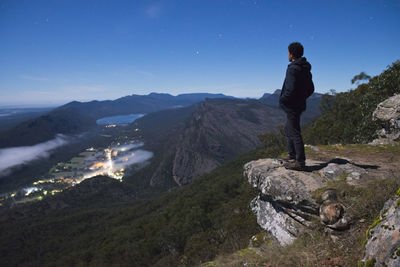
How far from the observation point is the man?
6465 millimetres

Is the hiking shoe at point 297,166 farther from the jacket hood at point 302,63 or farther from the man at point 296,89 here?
the jacket hood at point 302,63

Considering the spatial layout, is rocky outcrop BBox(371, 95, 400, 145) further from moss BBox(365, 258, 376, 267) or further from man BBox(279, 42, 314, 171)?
moss BBox(365, 258, 376, 267)

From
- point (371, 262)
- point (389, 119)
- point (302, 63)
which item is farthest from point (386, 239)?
point (389, 119)

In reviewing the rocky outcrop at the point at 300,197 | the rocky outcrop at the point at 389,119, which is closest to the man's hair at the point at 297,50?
the rocky outcrop at the point at 300,197

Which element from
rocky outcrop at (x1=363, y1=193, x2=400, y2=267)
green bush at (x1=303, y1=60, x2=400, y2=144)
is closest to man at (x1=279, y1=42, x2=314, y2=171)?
rocky outcrop at (x1=363, y1=193, x2=400, y2=267)

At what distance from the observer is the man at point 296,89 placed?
646cm

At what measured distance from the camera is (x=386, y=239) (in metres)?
3.82

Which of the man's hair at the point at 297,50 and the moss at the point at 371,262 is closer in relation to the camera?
the moss at the point at 371,262

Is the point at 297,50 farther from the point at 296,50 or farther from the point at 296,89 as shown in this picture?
the point at 296,89

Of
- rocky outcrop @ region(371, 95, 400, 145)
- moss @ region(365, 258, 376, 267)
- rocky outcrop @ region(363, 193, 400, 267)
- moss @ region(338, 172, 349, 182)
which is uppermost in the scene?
rocky outcrop @ region(371, 95, 400, 145)

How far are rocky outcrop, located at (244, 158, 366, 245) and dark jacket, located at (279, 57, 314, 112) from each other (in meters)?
2.51

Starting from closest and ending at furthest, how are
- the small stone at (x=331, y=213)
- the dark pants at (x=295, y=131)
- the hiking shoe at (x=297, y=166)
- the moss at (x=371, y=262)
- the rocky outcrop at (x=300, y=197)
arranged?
the moss at (x=371, y=262) → the small stone at (x=331, y=213) → the rocky outcrop at (x=300, y=197) → the dark pants at (x=295, y=131) → the hiking shoe at (x=297, y=166)

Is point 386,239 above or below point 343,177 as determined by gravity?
below

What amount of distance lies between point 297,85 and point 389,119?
975cm
